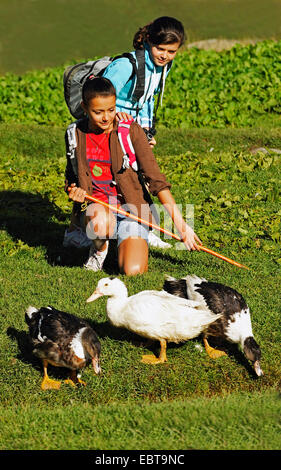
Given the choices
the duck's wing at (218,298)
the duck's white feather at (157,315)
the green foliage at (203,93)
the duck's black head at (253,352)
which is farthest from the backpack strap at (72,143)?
the green foliage at (203,93)

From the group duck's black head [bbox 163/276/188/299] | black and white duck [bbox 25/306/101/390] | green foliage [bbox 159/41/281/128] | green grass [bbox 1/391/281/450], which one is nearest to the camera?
green grass [bbox 1/391/281/450]

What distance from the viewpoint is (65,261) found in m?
7.20

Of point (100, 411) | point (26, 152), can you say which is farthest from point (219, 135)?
point (100, 411)

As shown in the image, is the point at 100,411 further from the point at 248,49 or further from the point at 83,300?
the point at 248,49

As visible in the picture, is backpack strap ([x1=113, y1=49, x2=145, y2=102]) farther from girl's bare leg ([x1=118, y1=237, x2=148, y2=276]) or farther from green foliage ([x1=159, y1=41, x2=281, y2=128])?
green foliage ([x1=159, y1=41, x2=281, y2=128])

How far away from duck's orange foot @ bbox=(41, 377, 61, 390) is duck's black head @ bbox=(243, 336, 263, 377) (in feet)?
4.57

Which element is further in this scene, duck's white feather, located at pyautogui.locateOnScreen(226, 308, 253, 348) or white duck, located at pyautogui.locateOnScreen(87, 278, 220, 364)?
duck's white feather, located at pyautogui.locateOnScreen(226, 308, 253, 348)

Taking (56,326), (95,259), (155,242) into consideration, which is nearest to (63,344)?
(56,326)

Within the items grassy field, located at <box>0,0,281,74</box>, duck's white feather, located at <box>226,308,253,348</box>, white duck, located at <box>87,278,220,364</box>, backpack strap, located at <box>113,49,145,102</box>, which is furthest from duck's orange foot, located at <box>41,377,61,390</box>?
grassy field, located at <box>0,0,281,74</box>

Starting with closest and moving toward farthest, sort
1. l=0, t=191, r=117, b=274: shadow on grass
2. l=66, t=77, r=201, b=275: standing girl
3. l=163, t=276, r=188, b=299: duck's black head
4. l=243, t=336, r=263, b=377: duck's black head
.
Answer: l=243, t=336, r=263, b=377: duck's black head < l=163, t=276, r=188, b=299: duck's black head < l=66, t=77, r=201, b=275: standing girl < l=0, t=191, r=117, b=274: shadow on grass

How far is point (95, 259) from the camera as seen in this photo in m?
6.73

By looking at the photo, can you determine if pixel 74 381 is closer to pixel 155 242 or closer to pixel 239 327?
pixel 239 327

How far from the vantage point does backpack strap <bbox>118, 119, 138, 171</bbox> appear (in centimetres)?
628
